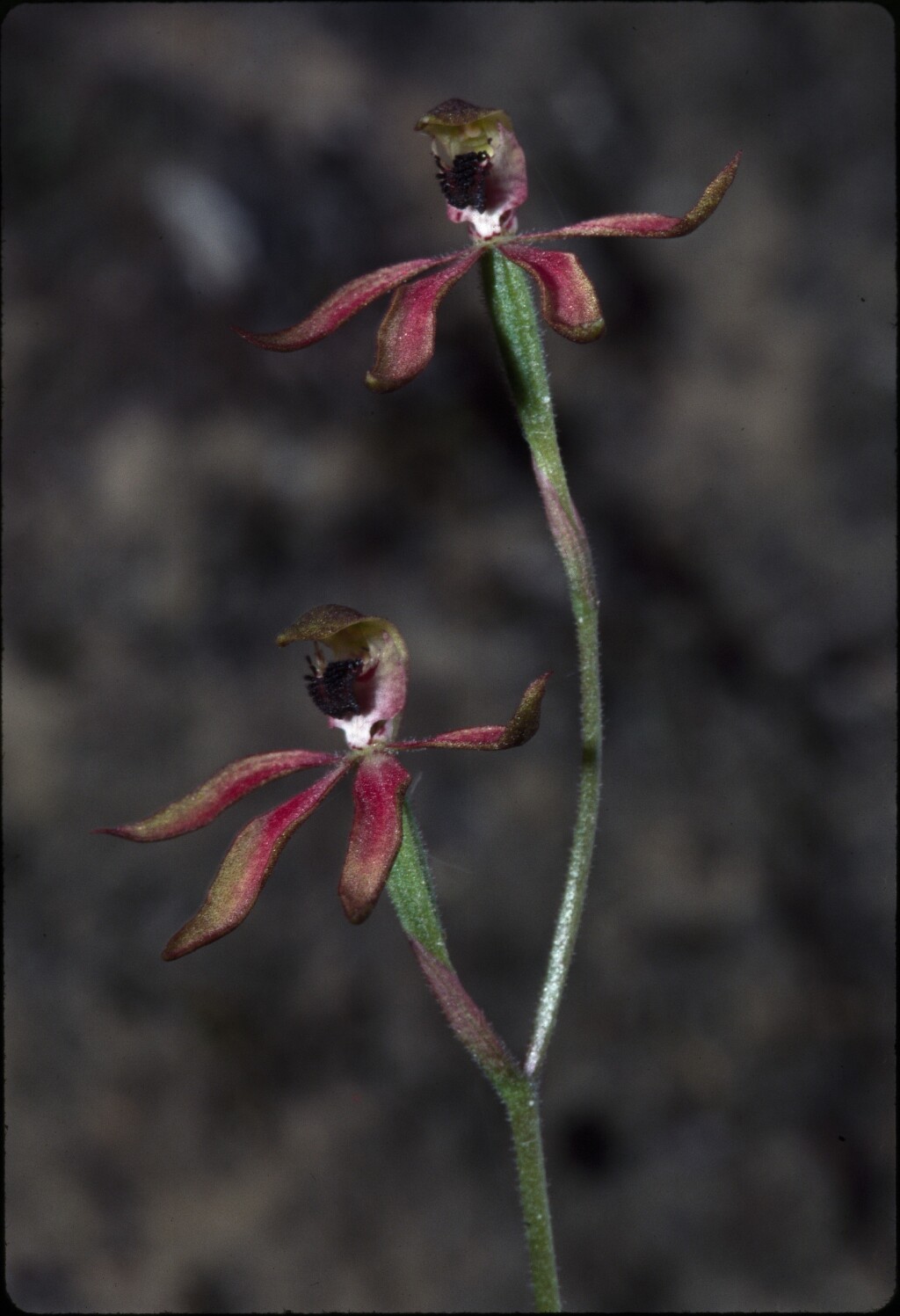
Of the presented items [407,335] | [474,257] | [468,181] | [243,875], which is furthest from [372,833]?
[468,181]

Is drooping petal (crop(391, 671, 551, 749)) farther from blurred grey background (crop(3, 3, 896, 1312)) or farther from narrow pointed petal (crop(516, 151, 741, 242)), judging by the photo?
blurred grey background (crop(3, 3, 896, 1312))

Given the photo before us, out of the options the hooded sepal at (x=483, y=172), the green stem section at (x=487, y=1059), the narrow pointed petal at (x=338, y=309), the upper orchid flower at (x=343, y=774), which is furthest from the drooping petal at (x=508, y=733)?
the hooded sepal at (x=483, y=172)

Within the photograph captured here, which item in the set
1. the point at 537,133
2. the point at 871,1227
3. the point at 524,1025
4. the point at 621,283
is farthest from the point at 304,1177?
the point at 537,133

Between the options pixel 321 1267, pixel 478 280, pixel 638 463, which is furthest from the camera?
pixel 638 463

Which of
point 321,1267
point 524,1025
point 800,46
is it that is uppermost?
point 800,46

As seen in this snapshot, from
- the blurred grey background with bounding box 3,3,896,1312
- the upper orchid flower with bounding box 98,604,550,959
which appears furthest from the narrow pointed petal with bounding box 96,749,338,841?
the blurred grey background with bounding box 3,3,896,1312

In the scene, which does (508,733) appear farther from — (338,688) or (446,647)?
(446,647)

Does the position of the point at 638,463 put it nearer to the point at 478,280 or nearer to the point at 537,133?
the point at 537,133

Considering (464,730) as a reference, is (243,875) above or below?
below
